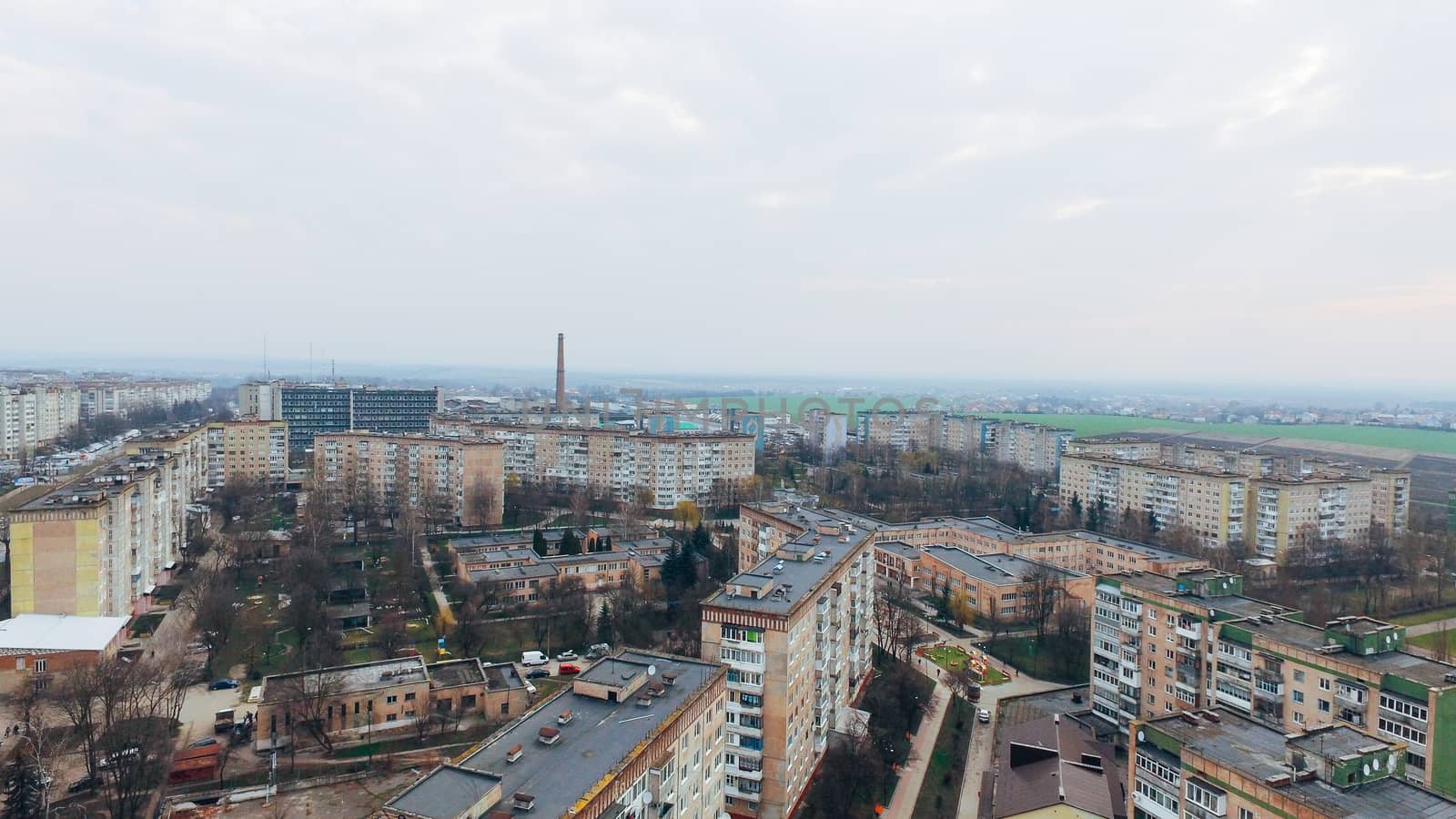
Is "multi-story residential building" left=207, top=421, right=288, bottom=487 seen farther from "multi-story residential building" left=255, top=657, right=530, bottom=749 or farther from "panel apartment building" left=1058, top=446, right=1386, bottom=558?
"panel apartment building" left=1058, top=446, right=1386, bottom=558

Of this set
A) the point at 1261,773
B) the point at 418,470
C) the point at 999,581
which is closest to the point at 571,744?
the point at 1261,773

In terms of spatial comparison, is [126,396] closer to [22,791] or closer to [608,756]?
[22,791]

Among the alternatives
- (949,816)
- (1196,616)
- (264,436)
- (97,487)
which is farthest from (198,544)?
(1196,616)

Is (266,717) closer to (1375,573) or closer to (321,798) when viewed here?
(321,798)

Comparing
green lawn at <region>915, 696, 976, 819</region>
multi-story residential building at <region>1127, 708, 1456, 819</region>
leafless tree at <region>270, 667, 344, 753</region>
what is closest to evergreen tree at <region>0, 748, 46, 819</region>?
leafless tree at <region>270, 667, 344, 753</region>

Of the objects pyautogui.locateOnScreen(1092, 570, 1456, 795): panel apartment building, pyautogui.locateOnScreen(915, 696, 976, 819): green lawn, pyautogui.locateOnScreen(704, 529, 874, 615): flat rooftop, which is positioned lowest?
pyautogui.locateOnScreen(915, 696, 976, 819): green lawn

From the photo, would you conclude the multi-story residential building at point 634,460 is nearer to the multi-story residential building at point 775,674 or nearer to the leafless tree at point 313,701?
the leafless tree at point 313,701
